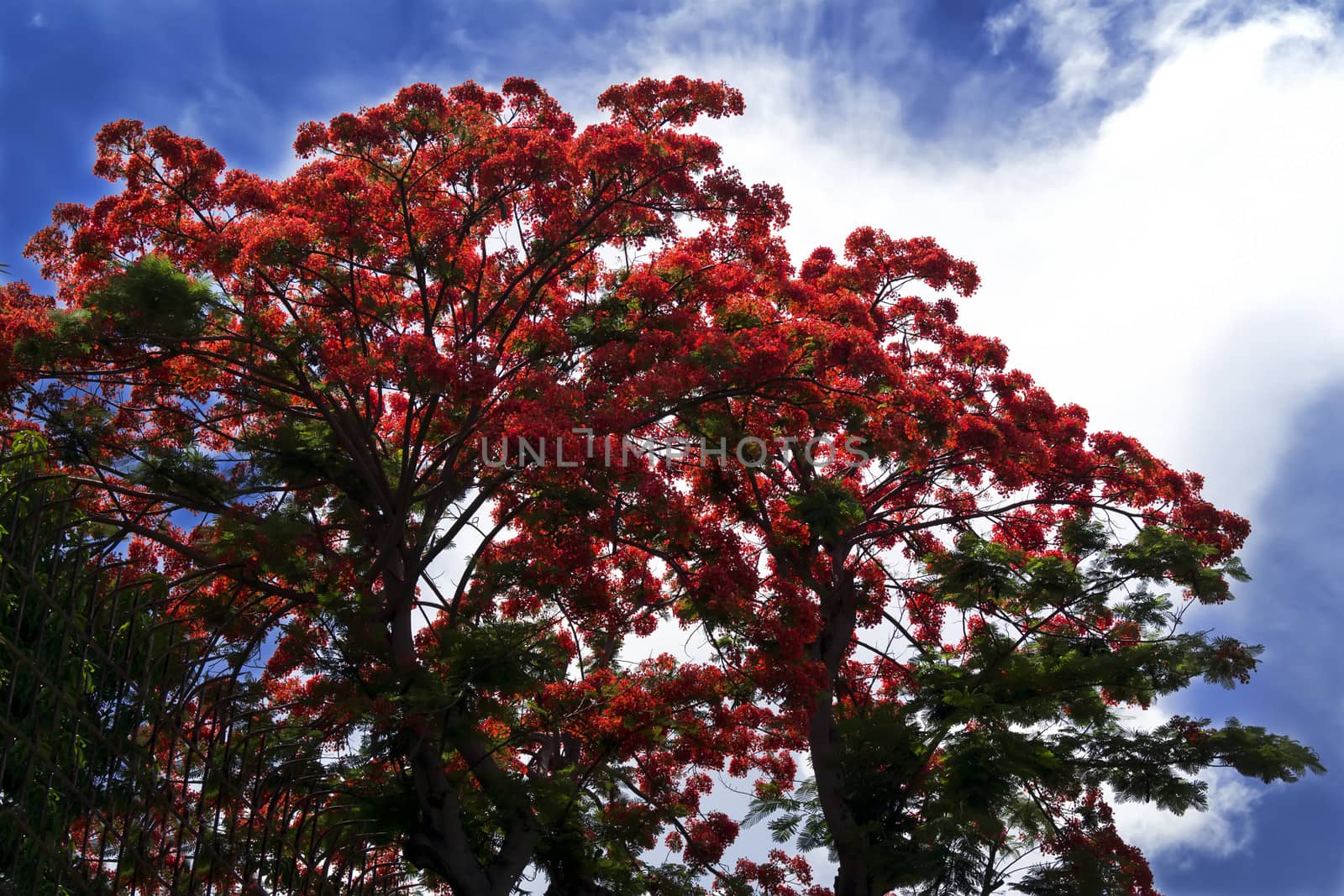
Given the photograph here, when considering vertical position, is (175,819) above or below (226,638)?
below

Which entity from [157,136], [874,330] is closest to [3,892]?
[157,136]

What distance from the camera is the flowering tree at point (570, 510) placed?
10.0 metres

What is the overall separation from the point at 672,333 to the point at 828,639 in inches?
150

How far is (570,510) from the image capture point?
10273 millimetres

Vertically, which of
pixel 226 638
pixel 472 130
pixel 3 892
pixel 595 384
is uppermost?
pixel 472 130

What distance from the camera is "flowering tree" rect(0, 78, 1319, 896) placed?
10023mm

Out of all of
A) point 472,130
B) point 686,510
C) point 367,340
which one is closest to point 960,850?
point 686,510

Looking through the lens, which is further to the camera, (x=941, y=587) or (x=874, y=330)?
(x=874, y=330)

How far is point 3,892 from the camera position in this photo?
4727mm

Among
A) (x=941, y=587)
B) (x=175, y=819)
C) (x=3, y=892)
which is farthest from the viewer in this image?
(x=941, y=587)

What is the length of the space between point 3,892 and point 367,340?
708 centimetres

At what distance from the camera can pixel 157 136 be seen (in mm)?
11266

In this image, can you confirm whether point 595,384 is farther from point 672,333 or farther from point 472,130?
point 472,130

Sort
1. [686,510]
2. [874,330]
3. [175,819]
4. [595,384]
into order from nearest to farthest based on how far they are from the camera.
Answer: [175,819], [686,510], [595,384], [874,330]
